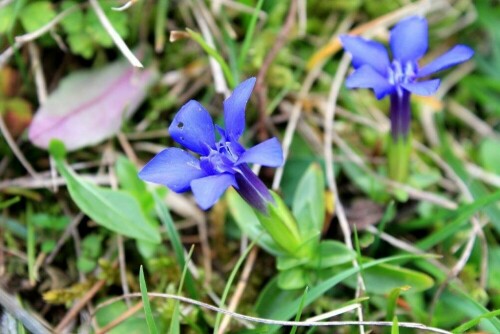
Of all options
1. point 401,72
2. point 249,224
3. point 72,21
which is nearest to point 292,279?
point 249,224

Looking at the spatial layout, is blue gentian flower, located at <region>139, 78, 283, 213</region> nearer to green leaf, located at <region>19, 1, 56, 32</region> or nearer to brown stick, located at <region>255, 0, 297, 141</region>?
brown stick, located at <region>255, 0, 297, 141</region>

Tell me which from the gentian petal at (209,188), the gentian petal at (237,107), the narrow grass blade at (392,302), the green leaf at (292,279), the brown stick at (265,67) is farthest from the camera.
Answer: the brown stick at (265,67)

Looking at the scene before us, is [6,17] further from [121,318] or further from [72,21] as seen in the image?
[121,318]

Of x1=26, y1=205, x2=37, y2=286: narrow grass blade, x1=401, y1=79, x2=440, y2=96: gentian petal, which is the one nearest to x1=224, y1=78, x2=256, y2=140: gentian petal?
x1=401, y1=79, x2=440, y2=96: gentian petal

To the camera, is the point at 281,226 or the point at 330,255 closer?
the point at 281,226

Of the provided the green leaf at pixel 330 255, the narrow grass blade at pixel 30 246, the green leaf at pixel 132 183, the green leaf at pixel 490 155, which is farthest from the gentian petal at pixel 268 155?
the green leaf at pixel 490 155

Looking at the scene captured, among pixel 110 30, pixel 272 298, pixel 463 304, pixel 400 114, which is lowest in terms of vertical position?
pixel 463 304

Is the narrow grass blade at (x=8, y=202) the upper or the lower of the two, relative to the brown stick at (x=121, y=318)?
upper

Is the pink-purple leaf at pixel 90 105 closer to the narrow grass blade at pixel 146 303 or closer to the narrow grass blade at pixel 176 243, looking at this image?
the narrow grass blade at pixel 176 243
